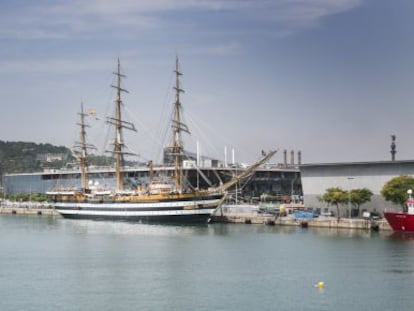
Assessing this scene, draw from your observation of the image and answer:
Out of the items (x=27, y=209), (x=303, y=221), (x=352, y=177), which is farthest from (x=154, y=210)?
(x=27, y=209)

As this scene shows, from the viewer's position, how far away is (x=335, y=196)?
6253 centimetres

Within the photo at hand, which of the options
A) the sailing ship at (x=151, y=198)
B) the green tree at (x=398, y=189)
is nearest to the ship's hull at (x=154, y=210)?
the sailing ship at (x=151, y=198)

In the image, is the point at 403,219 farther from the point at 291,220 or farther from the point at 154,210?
the point at 154,210

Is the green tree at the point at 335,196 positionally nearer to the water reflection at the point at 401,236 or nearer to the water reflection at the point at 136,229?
the water reflection at the point at 401,236

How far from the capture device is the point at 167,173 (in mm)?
96375

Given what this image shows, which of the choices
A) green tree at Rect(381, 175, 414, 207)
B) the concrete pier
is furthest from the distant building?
the concrete pier

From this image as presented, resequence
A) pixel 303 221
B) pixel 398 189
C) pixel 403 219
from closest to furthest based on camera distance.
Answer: pixel 403 219, pixel 398 189, pixel 303 221

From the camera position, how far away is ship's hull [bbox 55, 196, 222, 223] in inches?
2606

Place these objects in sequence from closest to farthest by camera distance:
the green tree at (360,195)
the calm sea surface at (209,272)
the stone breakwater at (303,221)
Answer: the calm sea surface at (209,272), the stone breakwater at (303,221), the green tree at (360,195)

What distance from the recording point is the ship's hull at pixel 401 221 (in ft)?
171

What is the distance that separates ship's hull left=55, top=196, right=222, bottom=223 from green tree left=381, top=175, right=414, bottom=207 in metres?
16.1

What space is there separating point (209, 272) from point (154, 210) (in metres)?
35.0

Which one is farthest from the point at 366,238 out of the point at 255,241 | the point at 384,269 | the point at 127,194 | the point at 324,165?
the point at 127,194

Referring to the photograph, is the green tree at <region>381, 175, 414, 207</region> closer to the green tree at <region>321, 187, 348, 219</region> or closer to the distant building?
the distant building
